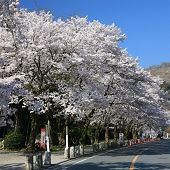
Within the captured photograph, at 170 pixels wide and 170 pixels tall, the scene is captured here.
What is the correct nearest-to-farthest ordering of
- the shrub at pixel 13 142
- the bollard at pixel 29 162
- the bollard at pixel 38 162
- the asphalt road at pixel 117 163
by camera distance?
the bollard at pixel 29 162, the bollard at pixel 38 162, the asphalt road at pixel 117 163, the shrub at pixel 13 142

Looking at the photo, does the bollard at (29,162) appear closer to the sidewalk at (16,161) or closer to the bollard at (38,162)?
the bollard at (38,162)

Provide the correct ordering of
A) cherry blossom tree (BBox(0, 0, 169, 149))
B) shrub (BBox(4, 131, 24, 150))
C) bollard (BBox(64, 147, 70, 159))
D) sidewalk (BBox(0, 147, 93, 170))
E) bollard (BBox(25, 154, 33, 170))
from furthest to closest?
shrub (BBox(4, 131, 24, 150))
bollard (BBox(64, 147, 70, 159))
cherry blossom tree (BBox(0, 0, 169, 149))
sidewalk (BBox(0, 147, 93, 170))
bollard (BBox(25, 154, 33, 170))

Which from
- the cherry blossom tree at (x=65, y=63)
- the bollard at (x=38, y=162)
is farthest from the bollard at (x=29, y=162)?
the cherry blossom tree at (x=65, y=63)

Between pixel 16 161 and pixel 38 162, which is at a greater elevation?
pixel 38 162

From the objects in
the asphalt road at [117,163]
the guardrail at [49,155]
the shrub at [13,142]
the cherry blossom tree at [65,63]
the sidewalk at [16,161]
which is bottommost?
the asphalt road at [117,163]

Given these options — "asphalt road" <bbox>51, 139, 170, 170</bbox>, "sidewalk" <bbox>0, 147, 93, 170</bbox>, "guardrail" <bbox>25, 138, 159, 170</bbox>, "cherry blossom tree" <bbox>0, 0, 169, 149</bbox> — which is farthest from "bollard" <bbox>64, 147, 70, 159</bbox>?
"cherry blossom tree" <bbox>0, 0, 169, 149</bbox>

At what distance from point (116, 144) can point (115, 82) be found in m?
14.7

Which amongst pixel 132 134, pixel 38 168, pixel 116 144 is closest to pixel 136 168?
pixel 38 168

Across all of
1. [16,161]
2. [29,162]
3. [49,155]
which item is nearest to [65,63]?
[49,155]

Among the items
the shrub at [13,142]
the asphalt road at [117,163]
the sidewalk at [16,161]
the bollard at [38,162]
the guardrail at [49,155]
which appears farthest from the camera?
the shrub at [13,142]

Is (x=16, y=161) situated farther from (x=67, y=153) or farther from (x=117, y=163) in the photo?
(x=117, y=163)

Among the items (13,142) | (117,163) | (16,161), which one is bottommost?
(117,163)

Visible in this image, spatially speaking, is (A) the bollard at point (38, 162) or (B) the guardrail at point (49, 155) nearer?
(B) the guardrail at point (49, 155)

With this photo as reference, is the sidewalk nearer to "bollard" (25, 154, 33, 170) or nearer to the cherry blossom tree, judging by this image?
"bollard" (25, 154, 33, 170)
